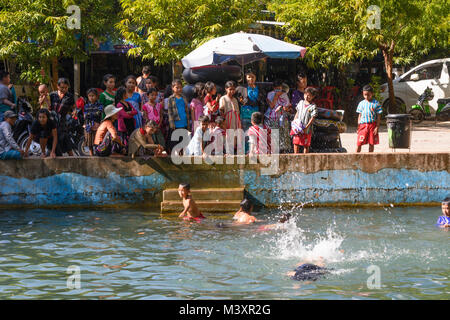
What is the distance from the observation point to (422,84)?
25.9m

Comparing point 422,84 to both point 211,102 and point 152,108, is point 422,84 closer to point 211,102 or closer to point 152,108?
point 211,102

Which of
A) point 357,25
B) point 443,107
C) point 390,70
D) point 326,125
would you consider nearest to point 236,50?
point 326,125

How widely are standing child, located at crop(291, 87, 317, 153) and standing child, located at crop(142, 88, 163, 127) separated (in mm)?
2597

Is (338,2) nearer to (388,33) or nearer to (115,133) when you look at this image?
(388,33)

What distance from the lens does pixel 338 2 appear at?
2309cm

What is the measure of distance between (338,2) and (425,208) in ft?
38.0

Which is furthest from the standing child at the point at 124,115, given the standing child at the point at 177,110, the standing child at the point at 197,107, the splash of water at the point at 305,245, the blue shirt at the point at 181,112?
the splash of water at the point at 305,245

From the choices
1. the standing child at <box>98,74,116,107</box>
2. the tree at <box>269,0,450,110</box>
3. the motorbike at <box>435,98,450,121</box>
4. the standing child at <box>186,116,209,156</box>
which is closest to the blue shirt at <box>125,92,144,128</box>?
the standing child at <box>98,74,116,107</box>

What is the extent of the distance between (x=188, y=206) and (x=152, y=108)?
2548mm

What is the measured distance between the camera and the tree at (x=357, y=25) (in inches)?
891

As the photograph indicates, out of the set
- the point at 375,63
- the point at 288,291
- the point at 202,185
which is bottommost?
the point at 288,291

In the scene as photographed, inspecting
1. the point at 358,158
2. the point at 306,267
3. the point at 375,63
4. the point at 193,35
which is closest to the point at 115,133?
the point at 358,158

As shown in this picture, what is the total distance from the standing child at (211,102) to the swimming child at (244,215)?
7.64 feet

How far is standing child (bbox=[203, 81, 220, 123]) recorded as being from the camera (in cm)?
1364
